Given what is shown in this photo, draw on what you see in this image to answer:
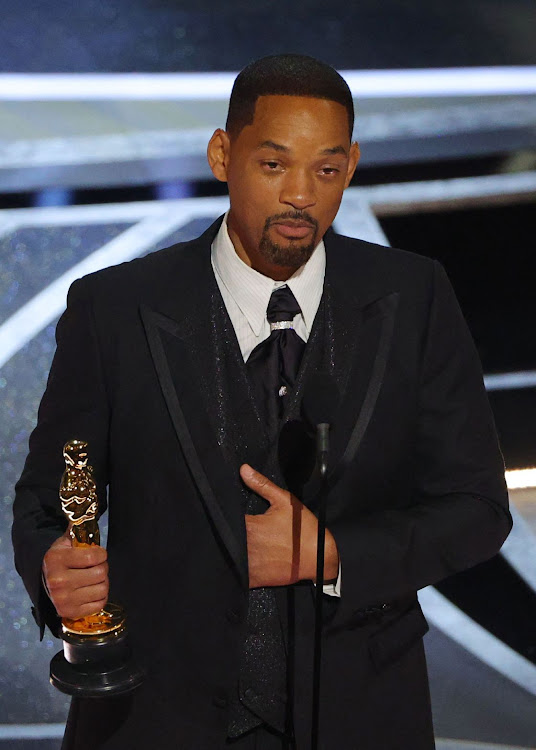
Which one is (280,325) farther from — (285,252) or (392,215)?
(392,215)

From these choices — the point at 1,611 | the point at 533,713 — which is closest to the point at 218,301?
the point at 1,611

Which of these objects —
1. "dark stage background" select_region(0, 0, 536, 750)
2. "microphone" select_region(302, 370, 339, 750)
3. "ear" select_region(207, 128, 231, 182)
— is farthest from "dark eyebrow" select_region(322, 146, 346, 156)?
"dark stage background" select_region(0, 0, 536, 750)

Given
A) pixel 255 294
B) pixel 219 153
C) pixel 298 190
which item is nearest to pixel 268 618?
pixel 255 294

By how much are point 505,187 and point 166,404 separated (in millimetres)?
1558

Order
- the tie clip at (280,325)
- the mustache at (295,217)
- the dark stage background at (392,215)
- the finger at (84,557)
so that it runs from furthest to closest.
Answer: the dark stage background at (392,215) < the tie clip at (280,325) < the mustache at (295,217) < the finger at (84,557)

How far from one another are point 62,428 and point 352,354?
0.47m

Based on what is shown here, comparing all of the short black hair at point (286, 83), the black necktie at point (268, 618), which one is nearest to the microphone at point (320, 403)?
the black necktie at point (268, 618)

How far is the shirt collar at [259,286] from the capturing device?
1693 mm

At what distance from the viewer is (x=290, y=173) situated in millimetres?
1555

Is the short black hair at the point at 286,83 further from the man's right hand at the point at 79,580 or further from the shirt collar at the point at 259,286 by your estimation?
the man's right hand at the point at 79,580

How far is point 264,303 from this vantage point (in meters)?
1.69

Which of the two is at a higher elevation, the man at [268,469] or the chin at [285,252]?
the chin at [285,252]

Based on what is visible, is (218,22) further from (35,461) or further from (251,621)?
(251,621)

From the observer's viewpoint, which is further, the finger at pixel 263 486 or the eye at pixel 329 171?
the eye at pixel 329 171
